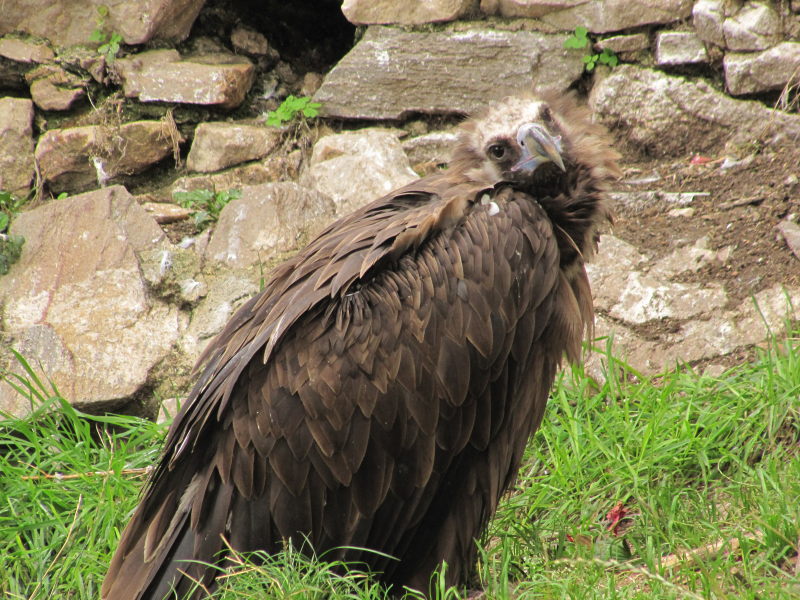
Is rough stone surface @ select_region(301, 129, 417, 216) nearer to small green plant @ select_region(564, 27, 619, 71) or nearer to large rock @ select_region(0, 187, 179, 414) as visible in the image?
large rock @ select_region(0, 187, 179, 414)

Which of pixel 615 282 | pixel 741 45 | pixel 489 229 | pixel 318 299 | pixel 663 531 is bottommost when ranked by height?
pixel 663 531

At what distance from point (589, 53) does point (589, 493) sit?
318 centimetres

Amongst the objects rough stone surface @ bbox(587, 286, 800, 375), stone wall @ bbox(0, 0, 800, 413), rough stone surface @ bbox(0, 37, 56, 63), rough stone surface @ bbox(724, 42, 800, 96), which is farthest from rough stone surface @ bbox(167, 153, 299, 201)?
rough stone surface @ bbox(724, 42, 800, 96)

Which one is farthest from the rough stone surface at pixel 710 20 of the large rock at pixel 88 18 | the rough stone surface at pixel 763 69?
the large rock at pixel 88 18

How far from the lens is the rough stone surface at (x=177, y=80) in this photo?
632 cm

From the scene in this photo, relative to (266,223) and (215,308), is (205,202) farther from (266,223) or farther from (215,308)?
(215,308)

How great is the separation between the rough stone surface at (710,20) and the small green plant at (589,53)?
20.8 inches

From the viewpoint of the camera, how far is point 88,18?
640 centimetres

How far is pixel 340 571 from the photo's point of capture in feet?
11.6

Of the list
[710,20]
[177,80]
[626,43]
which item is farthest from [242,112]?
[710,20]

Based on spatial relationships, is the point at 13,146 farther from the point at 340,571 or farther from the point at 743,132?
the point at 743,132

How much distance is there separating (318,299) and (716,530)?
1620 millimetres

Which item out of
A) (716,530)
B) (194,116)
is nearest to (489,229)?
(716,530)

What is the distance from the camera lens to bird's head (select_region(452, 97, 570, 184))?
140 inches
